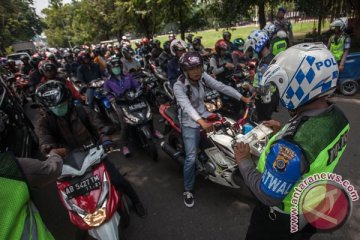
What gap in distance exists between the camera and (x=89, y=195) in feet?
8.57

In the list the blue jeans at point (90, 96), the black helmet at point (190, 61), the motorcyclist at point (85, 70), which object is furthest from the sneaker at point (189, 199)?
the motorcyclist at point (85, 70)

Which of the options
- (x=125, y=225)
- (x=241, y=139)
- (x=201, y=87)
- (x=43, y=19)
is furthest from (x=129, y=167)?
(x=43, y=19)

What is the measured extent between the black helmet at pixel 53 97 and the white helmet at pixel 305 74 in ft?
7.13

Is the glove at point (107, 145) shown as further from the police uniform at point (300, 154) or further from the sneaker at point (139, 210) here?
the police uniform at point (300, 154)

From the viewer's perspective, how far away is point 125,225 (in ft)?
10.9

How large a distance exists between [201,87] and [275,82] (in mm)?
2207

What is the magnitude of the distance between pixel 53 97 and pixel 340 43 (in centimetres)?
650

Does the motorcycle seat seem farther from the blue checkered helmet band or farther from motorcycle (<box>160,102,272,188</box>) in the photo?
the blue checkered helmet band

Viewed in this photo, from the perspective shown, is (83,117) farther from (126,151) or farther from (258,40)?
(258,40)

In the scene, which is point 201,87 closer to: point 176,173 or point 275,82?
point 176,173

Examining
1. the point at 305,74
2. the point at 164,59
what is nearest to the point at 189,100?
the point at 305,74

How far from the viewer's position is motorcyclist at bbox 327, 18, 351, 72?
21.1 ft

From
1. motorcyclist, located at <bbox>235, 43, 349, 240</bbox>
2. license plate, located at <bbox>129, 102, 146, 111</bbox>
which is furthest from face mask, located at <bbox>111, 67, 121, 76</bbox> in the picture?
motorcyclist, located at <bbox>235, 43, 349, 240</bbox>

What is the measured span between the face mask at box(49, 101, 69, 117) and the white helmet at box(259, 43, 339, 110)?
221 cm
